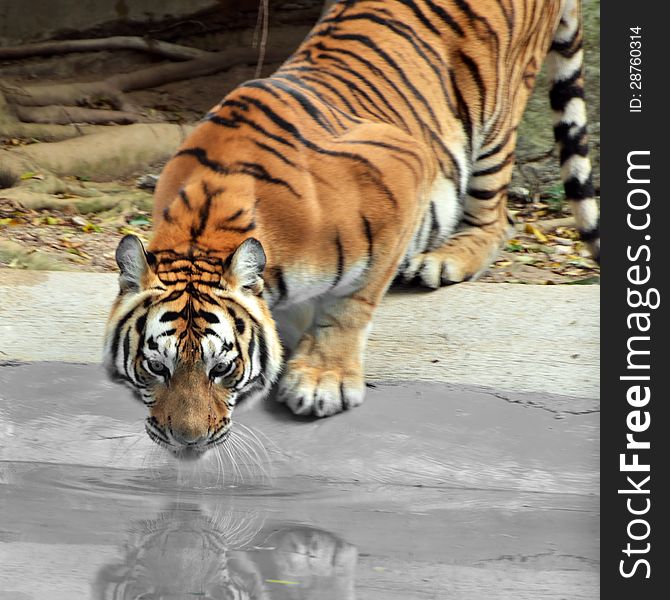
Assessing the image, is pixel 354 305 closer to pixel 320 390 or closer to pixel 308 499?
pixel 320 390

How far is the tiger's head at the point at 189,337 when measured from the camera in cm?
317

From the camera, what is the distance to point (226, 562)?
3.14m

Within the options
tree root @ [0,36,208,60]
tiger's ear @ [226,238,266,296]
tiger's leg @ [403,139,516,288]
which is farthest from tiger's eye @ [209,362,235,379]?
tree root @ [0,36,208,60]

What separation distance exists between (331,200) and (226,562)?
128 centimetres

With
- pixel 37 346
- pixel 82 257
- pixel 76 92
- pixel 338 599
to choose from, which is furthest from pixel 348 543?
pixel 76 92

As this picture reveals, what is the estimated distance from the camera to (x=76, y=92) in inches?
352

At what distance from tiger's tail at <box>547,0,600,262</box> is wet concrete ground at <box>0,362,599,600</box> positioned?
165 cm

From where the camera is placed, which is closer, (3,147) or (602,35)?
(602,35)

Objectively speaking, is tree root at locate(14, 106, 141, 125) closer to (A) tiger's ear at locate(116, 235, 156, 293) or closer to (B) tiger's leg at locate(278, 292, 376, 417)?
(B) tiger's leg at locate(278, 292, 376, 417)

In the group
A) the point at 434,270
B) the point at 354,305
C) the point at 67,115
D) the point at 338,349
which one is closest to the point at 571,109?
the point at 434,270

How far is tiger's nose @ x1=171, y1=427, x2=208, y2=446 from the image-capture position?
3.16 m

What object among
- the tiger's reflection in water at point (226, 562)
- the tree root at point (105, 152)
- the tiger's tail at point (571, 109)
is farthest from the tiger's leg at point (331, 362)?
the tree root at point (105, 152)

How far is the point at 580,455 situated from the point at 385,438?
636 millimetres

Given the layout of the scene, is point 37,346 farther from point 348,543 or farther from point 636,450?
point 636,450
